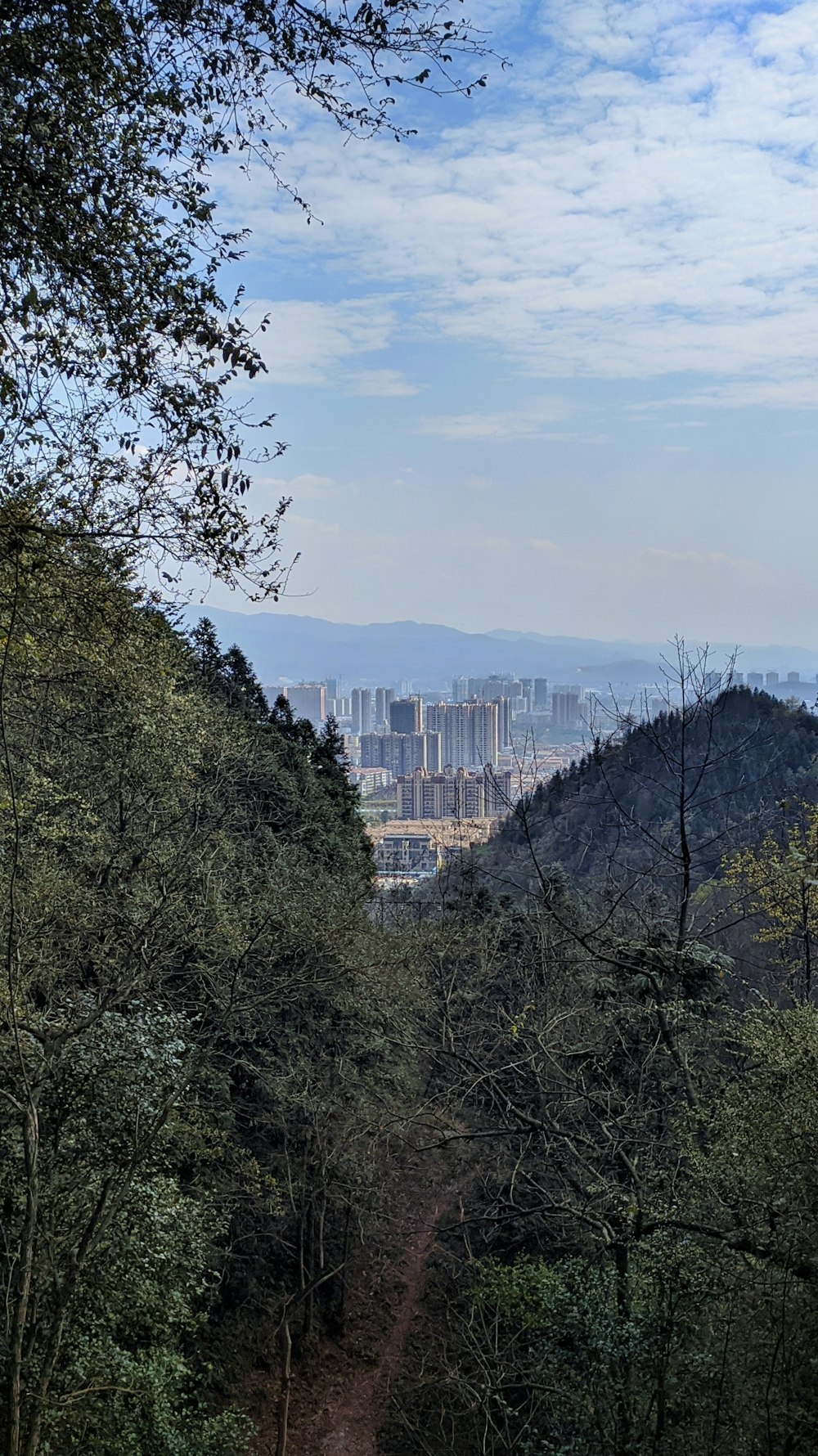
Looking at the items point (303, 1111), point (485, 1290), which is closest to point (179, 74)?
point (485, 1290)

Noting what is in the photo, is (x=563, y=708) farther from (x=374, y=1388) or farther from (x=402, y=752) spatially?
(x=374, y=1388)

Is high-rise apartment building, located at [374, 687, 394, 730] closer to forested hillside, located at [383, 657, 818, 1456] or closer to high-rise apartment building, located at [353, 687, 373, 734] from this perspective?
high-rise apartment building, located at [353, 687, 373, 734]

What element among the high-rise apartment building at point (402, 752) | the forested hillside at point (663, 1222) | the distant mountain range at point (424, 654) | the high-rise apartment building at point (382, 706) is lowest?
the forested hillside at point (663, 1222)

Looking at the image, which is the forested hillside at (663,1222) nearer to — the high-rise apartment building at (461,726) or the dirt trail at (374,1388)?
the dirt trail at (374,1388)

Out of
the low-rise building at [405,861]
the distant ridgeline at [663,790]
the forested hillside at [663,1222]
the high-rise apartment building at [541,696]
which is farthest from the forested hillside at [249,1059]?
the high-rise apartment building at [541,696]

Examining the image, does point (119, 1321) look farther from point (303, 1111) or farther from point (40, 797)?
point (303, 1111)

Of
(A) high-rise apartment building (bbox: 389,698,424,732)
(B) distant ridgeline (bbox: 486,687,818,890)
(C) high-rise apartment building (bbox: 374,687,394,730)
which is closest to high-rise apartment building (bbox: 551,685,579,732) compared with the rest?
(A) high-rise apartment building (bbox: 389,698,424,732)
